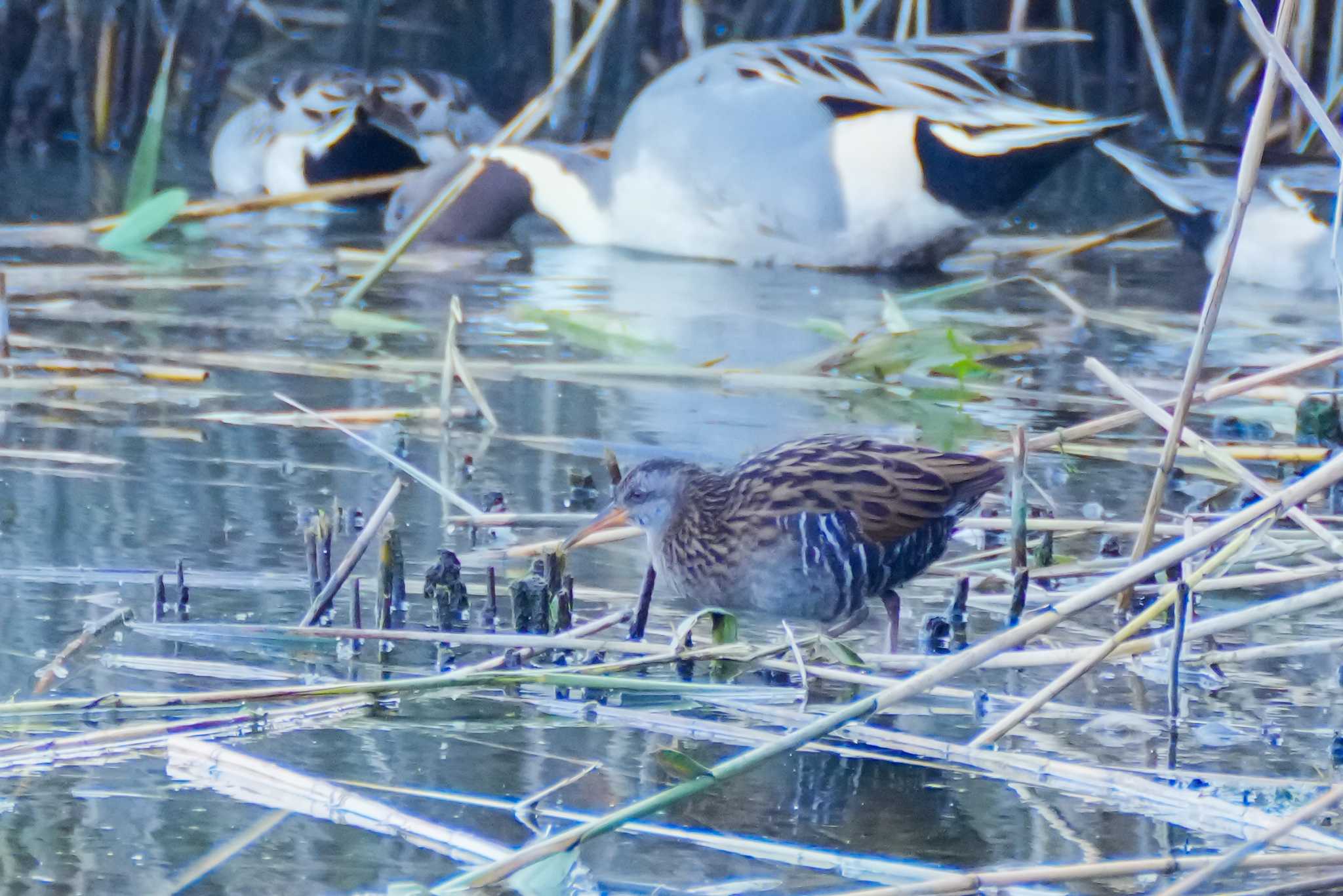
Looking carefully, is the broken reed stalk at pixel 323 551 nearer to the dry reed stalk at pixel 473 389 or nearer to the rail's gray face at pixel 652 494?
the rail's gray face at pixel 652 494

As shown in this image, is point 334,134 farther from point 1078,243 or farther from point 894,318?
point 894,318

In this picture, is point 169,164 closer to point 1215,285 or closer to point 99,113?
point 99,113

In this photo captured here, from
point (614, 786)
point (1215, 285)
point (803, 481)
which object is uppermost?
point (1215, 285)

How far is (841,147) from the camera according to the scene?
7.37 metres

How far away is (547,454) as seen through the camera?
4.70m

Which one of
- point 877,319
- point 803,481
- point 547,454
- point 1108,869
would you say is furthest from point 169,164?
point 1108,869

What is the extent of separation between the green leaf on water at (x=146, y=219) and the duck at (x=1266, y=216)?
350 centimetres

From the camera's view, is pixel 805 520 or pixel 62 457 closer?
pixel 805 520

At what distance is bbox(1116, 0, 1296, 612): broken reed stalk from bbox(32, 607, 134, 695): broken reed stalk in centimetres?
171

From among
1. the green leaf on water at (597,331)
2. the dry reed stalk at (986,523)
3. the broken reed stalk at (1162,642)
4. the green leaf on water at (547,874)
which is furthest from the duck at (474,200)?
the green leaf on water at (547,874)

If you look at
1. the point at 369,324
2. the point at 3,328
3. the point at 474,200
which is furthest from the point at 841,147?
the point at 3,328

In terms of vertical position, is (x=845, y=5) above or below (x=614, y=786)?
above

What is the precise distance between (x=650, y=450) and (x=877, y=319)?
76.6 inches

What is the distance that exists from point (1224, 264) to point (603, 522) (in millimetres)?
1195
